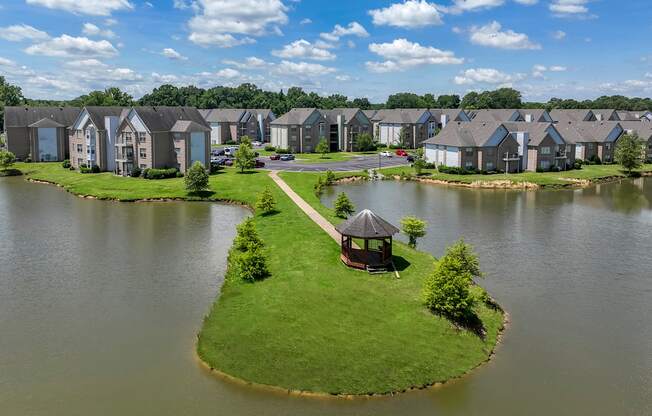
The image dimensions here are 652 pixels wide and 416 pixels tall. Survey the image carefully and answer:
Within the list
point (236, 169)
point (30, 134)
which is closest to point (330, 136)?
point (236, 169)

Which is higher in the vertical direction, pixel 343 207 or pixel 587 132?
pixel 587 132

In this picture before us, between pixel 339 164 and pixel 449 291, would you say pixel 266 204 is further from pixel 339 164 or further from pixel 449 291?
pixel 339 164

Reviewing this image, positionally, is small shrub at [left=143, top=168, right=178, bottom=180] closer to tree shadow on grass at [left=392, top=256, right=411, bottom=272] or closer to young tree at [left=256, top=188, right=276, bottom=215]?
young tree at [left=256, top=188, right=276, bottom=215]

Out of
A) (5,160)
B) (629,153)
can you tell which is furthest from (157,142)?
(629,153)

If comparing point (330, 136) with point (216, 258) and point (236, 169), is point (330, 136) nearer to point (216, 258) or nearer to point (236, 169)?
point (236, 169)

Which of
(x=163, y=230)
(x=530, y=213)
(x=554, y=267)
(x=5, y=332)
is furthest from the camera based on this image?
(x=530, y=213)

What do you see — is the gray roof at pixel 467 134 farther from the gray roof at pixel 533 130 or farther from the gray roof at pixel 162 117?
the gray roof at pixel 162 117

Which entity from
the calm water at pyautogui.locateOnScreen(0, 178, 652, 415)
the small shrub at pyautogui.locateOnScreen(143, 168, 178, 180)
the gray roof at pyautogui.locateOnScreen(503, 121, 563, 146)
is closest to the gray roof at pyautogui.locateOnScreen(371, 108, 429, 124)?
the gray roof at pyautogui.locateOnScreen(503, 121, 563, 146)
